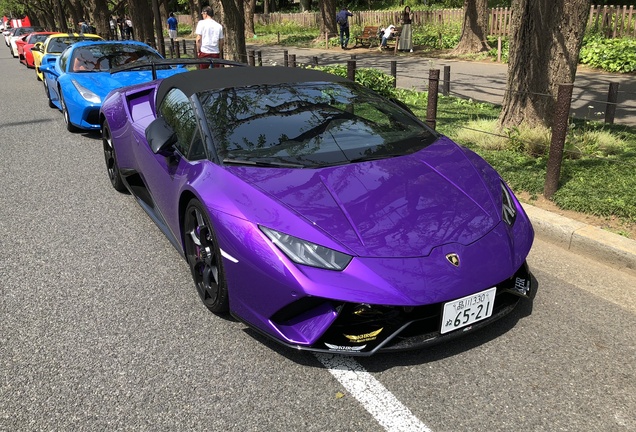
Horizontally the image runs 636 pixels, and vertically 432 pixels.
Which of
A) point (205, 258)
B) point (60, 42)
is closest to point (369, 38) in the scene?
point (60, 42)

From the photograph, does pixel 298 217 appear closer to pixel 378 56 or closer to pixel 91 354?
pixel 91 354

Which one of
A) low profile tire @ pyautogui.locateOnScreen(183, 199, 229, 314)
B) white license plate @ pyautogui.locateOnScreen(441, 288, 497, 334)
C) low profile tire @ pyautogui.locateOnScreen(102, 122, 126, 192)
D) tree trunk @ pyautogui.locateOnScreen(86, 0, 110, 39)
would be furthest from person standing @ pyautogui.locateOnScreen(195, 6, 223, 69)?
tree trunk @ pyautogui.locateOnScreen(86, 0, 110, 39)

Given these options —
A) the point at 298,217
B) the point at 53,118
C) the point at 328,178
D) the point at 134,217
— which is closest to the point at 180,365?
the point at 298,217

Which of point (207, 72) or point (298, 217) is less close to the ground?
point (207, 72)

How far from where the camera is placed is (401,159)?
11.0ft

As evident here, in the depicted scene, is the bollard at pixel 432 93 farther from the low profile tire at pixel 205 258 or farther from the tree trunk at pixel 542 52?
the low profile tire at pixel 205 258

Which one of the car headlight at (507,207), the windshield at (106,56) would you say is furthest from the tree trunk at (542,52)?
the windshield at (106,56)

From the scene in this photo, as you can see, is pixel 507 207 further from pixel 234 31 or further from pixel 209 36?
pixel 234 31

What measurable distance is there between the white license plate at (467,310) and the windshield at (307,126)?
1.13m

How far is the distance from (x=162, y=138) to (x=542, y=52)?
184 inches

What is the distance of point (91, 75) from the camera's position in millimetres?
8508

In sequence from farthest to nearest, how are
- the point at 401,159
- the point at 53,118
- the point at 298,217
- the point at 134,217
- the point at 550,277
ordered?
the point at 53,118, the point at 134,217, the point at 550,277, the point at 401,159, the point at 298,217

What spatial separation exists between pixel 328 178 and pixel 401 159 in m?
0.57

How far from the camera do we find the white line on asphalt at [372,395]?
7.76 ft
